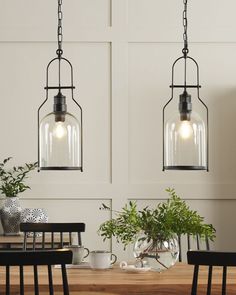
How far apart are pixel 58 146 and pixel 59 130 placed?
7 centimetres

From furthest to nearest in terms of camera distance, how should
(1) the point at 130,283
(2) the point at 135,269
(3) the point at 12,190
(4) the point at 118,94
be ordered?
(4) the point at 118,94, (3) the point at 12,190, (2) the point at 135,269, (1) the point at 130,283

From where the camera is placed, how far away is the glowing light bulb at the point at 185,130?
10.6 ft

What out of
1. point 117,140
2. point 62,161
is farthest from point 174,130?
point 117,140

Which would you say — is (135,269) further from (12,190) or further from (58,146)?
(12,190)

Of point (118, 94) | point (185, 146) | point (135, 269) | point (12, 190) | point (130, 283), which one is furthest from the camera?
point (118, 94)

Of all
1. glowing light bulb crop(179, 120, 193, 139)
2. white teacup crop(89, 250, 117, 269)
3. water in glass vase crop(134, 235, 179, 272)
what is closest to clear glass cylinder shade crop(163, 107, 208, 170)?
glowing light bulb crop(179, 120, 193, 139)

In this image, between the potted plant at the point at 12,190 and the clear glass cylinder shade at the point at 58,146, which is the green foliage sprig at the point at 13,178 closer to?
the potted plant at the point at 12,190

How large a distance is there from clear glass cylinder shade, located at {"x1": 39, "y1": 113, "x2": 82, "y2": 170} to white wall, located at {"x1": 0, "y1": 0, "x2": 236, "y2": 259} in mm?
2183

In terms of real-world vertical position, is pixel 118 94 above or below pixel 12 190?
above

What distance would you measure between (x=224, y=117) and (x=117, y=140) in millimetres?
793

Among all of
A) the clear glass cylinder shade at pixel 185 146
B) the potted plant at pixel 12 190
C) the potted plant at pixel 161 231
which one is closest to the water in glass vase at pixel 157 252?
the potted plant at pixel 161 231

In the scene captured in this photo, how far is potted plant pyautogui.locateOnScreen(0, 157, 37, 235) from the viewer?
5176mm

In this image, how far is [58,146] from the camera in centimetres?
328

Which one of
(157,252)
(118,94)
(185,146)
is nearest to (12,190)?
(118,94)
